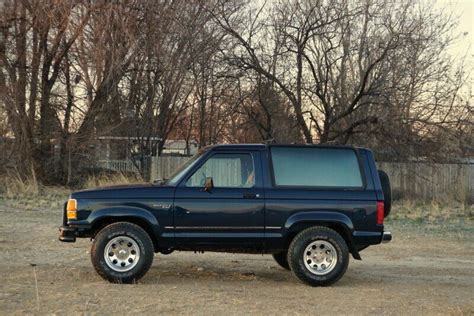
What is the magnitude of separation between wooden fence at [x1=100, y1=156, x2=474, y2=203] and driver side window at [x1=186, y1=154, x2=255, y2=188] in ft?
60.0

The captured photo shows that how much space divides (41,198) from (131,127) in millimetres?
5785

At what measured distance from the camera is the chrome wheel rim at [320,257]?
8766 mm

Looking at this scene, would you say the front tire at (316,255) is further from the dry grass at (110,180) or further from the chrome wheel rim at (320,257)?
Result: the dry grass at (110,180)

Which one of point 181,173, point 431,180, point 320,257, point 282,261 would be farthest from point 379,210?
point 431,180

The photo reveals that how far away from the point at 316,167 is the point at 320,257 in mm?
1237

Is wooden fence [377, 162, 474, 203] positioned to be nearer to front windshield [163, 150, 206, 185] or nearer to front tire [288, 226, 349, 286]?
front tire [288, 226, 349, 286]

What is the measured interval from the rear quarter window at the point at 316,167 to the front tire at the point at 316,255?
688mm

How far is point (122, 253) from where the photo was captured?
8.52 meters

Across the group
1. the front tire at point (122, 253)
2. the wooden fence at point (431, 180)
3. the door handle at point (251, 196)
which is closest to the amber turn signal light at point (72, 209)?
the front tire at point (122, 253)

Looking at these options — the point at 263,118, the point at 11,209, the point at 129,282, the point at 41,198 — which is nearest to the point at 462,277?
the point at 129,282

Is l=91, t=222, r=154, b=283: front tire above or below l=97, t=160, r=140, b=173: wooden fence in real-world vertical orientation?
below

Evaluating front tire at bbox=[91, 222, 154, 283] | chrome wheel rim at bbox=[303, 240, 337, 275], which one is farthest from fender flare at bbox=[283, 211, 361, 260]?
front tire at bbox=[91, 222, 154, 283]

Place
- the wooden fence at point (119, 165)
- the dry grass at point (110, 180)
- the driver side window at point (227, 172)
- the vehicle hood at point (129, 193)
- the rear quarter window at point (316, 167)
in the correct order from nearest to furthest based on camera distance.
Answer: the vehicle hood at point (129, 193) → the driver side window at point (227, 172) → the rear quarter window at point (316, 167) → the dry grass at point (110, 180) → the wooden fence at point (119, 165)

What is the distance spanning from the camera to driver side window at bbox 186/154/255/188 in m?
8.77
